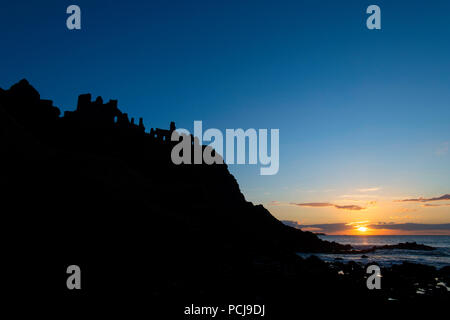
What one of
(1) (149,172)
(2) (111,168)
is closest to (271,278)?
(2) (111,168)

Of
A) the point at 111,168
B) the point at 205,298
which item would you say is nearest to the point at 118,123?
the point at 111,168

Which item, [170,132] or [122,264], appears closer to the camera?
[122,264]

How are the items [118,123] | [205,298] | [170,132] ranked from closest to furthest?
[205,298], [118,123], [170,132]

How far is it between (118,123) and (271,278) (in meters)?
62.9

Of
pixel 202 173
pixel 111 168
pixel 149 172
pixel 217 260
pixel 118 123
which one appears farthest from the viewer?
pixel 202 173

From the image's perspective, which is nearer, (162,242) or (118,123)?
(162,242)

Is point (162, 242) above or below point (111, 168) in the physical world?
below

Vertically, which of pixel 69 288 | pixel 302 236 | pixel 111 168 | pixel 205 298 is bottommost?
pixel 302 236

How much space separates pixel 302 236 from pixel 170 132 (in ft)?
187

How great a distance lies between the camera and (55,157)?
29406 mm
